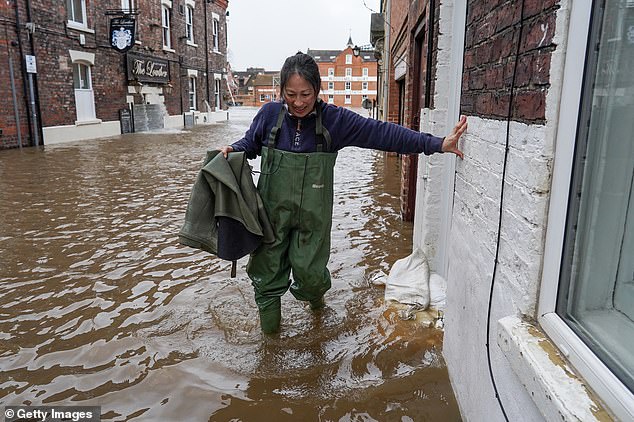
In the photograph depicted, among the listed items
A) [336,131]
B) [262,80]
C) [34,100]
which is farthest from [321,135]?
[262,80]

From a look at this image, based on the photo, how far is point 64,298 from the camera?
4.20 m

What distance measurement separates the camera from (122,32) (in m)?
17.8

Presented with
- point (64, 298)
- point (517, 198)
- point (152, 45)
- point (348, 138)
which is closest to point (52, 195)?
point (64, 298)

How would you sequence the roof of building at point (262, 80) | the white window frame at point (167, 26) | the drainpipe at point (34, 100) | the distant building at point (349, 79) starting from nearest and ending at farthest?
the drainpipe at point (34, 100) < the white window frame at point (167, 26) < the distant building at point (349, 79) < the roof of building at point (262, 80)

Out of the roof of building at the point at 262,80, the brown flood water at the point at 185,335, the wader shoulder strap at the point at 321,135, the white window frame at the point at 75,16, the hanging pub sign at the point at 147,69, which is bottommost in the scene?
the brown flood water at the point at 185,335

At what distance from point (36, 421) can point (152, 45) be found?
21.5 m

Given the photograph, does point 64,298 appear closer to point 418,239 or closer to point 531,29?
point 418,239

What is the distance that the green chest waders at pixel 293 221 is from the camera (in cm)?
316

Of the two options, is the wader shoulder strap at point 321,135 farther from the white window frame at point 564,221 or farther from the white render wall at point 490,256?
the white window frame at point 564,221

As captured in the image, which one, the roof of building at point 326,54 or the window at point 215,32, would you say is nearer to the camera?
the window at point 215,32

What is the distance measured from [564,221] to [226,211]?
2.06 m

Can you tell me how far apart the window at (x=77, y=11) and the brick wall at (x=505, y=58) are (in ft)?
56.2

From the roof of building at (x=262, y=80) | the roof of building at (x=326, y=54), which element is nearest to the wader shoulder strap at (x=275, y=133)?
the roof of building at (x=262, y=80)

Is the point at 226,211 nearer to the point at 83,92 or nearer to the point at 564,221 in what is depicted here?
the point at 564,221
